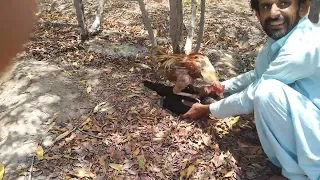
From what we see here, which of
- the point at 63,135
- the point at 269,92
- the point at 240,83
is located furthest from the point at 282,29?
the point at 63,135

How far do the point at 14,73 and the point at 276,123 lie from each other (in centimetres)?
264

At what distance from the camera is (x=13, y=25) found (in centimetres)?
579

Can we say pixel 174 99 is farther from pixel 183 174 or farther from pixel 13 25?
pixel 13 25

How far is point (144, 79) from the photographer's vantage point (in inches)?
140

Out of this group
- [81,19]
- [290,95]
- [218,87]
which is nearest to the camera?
[290,95]

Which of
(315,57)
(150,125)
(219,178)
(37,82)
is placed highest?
(315,57)

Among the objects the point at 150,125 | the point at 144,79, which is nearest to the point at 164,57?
the point at 144,79

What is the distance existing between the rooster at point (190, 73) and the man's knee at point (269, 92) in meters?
0.70

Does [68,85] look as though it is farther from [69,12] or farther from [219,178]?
[69,12]

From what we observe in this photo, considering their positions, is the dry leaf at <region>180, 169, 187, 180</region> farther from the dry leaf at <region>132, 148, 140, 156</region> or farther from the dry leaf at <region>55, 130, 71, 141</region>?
the dry leaf at <region>55, 130, 71, 141</region>

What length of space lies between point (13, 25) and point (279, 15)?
455cm

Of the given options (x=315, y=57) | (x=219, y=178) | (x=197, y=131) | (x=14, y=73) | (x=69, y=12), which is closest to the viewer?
(x=315, y=57)

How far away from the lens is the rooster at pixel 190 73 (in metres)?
3.14

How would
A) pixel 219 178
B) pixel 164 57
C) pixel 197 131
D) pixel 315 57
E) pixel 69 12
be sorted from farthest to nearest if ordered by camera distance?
pixel 69 12
pixel 164 57
pixel 197 131
pixel 219 178
pixel 315 57
